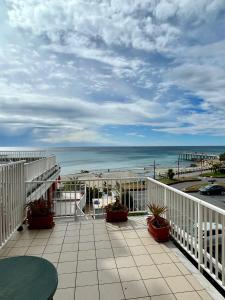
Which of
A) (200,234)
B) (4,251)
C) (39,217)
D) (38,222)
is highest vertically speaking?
(200,234)

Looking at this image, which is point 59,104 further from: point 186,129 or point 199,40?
point 186,129

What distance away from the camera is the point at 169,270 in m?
3.07

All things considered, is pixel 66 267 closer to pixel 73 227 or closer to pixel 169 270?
pixel 169 270

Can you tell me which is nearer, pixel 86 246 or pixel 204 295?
pixel 204 295

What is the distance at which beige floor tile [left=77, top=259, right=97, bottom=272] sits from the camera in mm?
3125

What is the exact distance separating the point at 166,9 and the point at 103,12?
163 centimetres

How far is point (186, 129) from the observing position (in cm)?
9806

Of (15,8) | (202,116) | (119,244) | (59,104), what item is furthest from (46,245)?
(202,116)

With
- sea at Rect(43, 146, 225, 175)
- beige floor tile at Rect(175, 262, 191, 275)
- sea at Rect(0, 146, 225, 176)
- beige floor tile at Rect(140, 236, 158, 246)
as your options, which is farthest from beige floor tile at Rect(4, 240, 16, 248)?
sea at Rect(43, 146, 225, 175)

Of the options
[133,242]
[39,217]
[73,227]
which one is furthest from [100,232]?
[39,217]

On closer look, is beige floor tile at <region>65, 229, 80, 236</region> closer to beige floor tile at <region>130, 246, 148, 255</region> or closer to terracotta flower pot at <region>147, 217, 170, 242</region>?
beige floor tile at <region>130, 246, 148, 255</region>

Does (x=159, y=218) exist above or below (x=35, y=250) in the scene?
above

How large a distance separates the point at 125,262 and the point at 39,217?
87.6 inches

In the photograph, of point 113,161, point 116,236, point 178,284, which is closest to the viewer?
point 178,284
